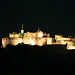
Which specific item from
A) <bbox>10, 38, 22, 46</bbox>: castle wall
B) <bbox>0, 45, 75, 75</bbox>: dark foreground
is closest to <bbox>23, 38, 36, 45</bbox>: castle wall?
<bbox>10, 38, 22, 46</bbox>: castle wall

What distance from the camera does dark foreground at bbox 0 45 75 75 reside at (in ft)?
110

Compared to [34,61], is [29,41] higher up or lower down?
higher up

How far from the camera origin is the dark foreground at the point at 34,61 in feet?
110

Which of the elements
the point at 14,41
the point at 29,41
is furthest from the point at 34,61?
the point at 14,41

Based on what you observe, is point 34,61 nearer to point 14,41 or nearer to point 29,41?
point 29,41

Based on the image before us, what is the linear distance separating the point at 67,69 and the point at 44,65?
16.8ft

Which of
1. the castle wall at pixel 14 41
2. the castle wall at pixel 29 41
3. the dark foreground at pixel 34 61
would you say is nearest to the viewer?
the dark foreground at pixel 34 61

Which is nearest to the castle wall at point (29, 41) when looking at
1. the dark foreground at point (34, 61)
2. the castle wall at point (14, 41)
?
the castle wall at point (14, 41)

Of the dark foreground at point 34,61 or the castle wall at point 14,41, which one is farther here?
the castle wall at point 14,41

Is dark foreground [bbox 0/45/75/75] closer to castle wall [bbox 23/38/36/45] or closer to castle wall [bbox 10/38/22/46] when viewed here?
castle wall [bbox 10/38/22/46]

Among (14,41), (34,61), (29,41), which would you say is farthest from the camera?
(29,41)

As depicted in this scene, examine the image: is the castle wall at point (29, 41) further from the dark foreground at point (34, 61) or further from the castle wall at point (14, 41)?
the dark foreground at point (34, 61)

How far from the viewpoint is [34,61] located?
34688 mm

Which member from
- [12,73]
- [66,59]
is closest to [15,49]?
[12,73]
